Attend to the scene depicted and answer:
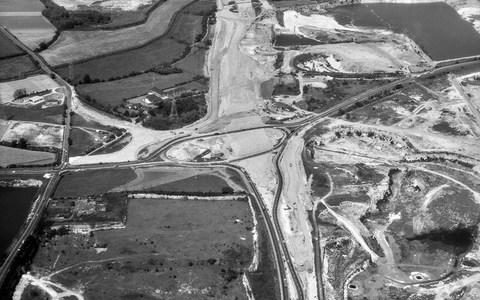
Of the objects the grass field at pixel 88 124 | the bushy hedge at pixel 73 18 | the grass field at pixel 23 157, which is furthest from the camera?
the bushy hedge at pixel 73 18

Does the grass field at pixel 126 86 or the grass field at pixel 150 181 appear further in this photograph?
the grass field at pixel 126 86

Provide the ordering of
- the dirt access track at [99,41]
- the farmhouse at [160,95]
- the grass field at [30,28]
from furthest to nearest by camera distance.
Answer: the grass field at [30,28]
the dirt access track at [99,41]
the farmhouse at [160,95]

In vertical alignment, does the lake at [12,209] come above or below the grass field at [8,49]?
below

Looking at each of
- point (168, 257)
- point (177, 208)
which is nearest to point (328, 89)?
point (177, 208)

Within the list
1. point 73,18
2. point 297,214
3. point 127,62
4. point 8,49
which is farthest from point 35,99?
point 297,214

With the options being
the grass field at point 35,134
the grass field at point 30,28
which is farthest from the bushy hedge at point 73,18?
the grass field at point 35,134

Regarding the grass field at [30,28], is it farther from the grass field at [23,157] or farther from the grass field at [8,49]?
the grass field at [23,157]
